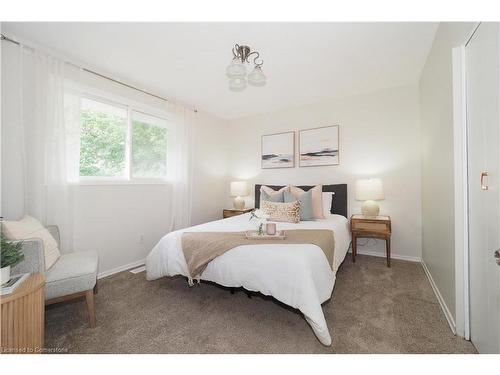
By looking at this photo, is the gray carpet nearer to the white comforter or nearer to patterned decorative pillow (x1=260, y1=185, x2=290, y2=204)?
Result: the white comforter

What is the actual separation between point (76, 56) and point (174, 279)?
8.97ft

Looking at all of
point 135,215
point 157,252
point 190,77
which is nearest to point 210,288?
point 157,252

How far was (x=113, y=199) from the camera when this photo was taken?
2.90 m

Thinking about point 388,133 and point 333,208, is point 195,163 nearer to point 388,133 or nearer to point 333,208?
point 333,208

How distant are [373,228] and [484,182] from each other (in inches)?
69.6

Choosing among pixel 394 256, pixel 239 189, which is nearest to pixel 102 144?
pixel 239 189

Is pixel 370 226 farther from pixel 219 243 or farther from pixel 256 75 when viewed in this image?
pixel 256 75

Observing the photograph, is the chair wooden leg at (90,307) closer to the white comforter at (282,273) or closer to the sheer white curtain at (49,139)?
the white comforter at (282,273)

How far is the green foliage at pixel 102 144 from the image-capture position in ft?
8.96

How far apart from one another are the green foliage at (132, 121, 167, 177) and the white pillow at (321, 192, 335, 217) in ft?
8.50

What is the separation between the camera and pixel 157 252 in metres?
2.37

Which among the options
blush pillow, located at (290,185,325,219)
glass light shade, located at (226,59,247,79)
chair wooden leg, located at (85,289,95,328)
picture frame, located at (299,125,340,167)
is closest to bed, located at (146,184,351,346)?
chair wooden leg, located at (85,289,95,328)

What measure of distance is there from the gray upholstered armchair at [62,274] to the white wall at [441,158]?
281cm

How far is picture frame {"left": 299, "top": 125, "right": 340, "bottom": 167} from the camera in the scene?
3.71 m
